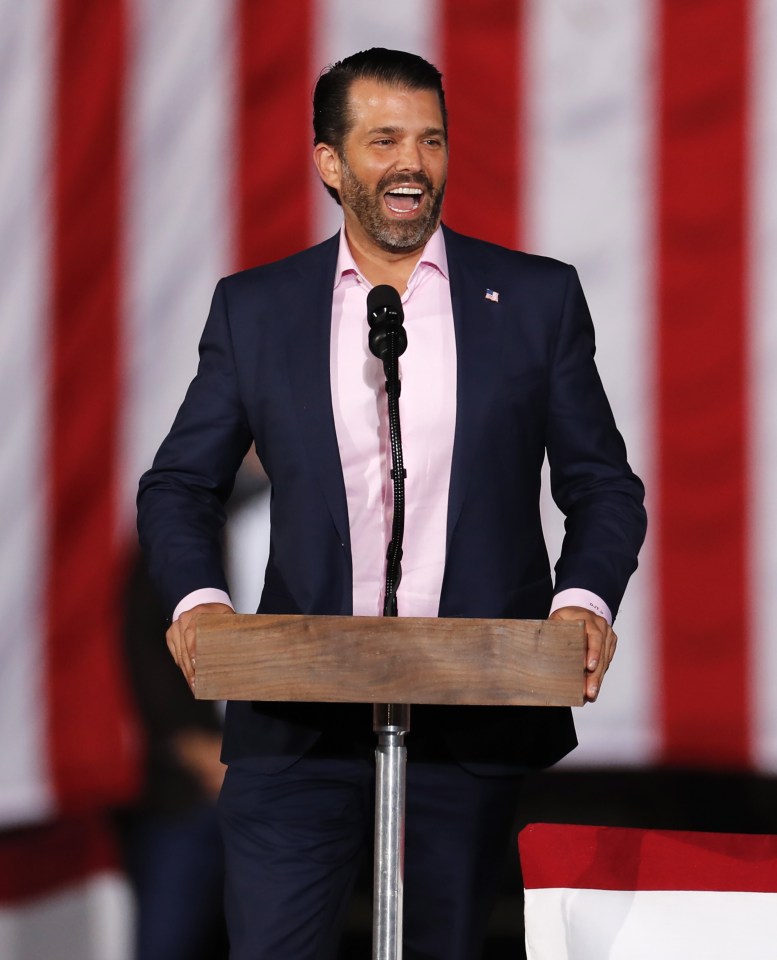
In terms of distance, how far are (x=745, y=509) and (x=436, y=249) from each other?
756 mm

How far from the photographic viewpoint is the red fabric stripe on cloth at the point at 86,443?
2311 millimetres

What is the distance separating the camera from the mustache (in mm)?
1665

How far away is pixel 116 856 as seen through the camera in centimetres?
238

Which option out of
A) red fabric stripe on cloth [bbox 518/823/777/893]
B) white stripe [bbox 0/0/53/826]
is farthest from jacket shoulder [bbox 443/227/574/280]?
white stripe [bbox 0/0/53/826]

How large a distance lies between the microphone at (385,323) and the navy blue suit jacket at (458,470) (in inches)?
12.2

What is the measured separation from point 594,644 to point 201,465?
0.55 meters

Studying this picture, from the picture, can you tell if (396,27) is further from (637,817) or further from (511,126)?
(637,817)

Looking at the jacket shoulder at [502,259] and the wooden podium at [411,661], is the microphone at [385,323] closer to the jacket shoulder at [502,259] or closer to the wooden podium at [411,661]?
the wooden podium at [411,661]

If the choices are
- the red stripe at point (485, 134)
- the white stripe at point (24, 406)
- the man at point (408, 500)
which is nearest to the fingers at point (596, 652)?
the man at point (408, 500)

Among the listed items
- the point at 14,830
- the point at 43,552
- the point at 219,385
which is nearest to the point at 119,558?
the point at 43,552

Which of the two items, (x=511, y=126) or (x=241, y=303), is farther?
(x=511, y=126)

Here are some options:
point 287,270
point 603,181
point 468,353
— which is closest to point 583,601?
point 468,353

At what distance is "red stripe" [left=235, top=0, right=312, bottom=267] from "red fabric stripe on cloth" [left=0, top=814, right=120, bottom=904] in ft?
3.02

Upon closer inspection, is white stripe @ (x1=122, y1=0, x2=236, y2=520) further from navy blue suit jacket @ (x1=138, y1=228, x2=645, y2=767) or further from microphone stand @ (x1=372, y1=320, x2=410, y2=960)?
microphone stand @ (x1=372, y1=320, x2=410, y2=960)
